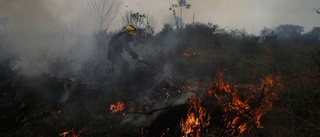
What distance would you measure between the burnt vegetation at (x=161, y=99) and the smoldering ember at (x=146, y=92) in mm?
23

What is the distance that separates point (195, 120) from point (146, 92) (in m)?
2.69

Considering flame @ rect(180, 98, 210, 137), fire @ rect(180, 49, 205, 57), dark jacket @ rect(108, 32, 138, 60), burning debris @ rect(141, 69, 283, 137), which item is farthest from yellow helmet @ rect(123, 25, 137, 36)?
fire @ rect(180, 49, 205, 57)

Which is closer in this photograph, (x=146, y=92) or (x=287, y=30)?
(x=146, y=92)

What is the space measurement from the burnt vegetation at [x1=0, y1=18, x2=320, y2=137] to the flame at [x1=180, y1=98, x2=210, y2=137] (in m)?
0.02

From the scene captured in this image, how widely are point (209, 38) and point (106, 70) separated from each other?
8548 mm

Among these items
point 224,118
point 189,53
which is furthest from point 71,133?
point 189,53

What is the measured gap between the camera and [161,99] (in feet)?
24.0

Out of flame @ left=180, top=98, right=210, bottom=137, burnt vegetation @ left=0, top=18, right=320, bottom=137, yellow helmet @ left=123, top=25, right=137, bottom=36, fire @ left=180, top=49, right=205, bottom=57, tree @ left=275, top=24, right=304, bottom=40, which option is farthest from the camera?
tree @ left=275, top=24, right=304, bottom=40

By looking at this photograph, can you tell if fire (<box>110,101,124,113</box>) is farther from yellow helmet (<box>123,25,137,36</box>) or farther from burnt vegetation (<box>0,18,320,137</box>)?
yellow helmet (<box>123,25,137,36</box>)

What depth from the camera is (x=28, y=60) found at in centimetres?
1030

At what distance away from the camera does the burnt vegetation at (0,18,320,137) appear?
5648mm

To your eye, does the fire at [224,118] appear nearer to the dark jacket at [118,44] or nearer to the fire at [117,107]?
the fire at [117,107]

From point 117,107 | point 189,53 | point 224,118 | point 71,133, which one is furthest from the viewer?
point 189,53

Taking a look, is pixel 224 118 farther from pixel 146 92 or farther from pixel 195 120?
pixel 146 92
